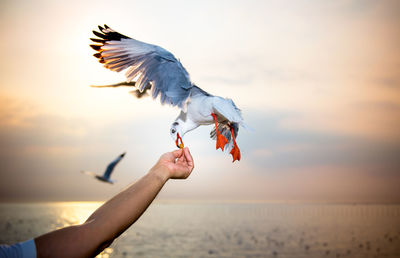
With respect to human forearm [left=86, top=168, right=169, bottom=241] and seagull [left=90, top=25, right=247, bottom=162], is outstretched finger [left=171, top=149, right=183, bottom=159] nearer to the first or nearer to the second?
human forearm [left=86, top=168, right=169, bottom=241]

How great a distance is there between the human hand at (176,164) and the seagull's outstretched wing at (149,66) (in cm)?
158

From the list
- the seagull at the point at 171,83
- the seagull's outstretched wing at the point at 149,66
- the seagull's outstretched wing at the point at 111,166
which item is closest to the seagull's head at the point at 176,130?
the seagull at the point at 171,83

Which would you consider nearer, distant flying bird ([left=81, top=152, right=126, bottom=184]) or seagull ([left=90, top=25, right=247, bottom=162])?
seagull ([left=90, top=25, right=247, bottom=162])

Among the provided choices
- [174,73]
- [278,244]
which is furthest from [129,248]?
[174,73]

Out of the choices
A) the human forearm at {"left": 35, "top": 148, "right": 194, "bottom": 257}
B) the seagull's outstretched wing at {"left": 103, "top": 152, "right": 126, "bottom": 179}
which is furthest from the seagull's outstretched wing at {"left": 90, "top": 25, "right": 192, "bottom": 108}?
the seagull's outstretched wing at {"left": 103, "top": 152, "right": 126, "bottom": 179}

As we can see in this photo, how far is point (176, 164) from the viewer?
1.31 metres

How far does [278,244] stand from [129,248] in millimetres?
9928

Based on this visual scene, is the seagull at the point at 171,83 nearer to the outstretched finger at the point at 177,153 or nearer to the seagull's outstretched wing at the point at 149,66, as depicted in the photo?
the seagull's outstretched wing at the point at 149,66

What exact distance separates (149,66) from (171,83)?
213 millimetres

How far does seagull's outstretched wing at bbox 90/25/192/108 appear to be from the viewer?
2854 millimetres

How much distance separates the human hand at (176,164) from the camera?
1193mm

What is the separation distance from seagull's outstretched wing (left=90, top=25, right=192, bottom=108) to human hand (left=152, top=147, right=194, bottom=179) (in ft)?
5.18

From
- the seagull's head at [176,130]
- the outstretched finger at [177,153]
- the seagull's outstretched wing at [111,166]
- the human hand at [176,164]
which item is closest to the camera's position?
the human hand at [176,164]

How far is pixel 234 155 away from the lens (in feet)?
9.04
